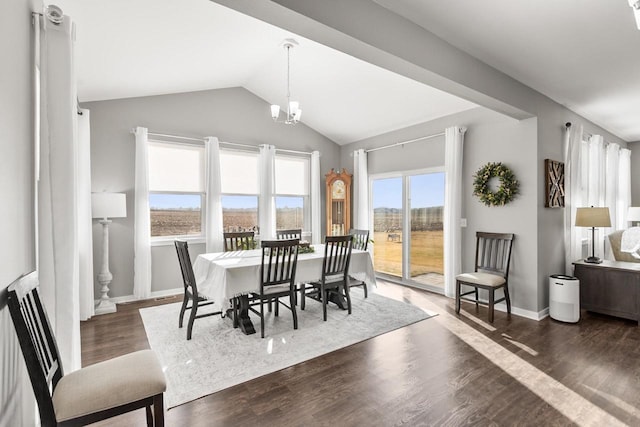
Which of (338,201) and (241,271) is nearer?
(241,271)

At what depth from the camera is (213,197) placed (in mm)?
5145

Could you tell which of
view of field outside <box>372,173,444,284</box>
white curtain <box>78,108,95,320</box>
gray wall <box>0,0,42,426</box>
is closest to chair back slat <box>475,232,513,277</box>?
view of field outside <box>372,173,444,284</box>

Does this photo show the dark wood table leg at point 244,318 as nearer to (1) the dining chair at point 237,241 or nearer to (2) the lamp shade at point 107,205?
(1) the dining chair at point 237,241

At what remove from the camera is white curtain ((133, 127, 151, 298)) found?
459 cm

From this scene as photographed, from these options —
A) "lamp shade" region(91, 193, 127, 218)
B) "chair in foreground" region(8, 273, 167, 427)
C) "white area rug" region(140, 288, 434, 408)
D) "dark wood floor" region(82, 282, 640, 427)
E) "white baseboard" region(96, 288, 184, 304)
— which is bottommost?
"dark wood floor" region(82, 282, 640, 427)

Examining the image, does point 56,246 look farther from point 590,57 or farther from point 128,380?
point 590,57

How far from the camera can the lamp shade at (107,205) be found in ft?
13.2

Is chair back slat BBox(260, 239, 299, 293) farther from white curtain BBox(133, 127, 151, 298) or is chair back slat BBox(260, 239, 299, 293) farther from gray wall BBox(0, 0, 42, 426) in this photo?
white curtain BBox(133, 127, 151, 298)

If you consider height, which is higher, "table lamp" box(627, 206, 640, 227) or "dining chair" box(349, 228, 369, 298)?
"table lamp" box(627, 206, 640, 227)

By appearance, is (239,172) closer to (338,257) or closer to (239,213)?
(239,213)

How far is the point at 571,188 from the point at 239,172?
16.3 feet

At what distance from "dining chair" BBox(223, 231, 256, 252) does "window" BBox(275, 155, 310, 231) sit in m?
1.47

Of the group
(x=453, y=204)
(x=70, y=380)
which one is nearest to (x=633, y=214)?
(x=453, y=204)

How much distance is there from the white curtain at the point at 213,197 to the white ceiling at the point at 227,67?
3.18 ft
